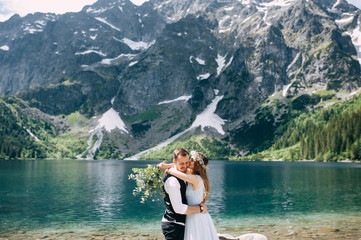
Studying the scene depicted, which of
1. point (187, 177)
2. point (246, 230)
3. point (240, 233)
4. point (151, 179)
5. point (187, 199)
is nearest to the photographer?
point (187, 177)

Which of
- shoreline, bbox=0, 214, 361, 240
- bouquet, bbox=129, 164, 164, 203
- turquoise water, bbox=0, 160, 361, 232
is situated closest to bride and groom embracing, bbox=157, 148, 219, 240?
bouquet, bbox=129, 164, 164, 203

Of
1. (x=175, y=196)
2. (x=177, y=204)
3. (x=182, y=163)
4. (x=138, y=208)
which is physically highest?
(x=182, y=163)

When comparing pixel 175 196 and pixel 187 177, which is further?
pixel 175 196

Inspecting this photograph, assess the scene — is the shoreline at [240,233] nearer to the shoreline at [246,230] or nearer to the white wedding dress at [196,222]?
the shoreline at [246,230]

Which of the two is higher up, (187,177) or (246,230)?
(187,177)

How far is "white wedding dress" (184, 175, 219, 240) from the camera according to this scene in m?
11.3

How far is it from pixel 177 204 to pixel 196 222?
120 cm

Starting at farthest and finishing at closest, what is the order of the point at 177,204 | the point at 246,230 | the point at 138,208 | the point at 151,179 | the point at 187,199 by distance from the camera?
the point at 138,208 → the point at 246,230 → the point at 151,179 → the point at 187,199 → the point at 177,204

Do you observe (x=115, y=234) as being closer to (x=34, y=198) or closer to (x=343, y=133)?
(x=34, y=198)

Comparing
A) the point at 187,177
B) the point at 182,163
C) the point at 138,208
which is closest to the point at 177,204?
Answer: the point at 187,177

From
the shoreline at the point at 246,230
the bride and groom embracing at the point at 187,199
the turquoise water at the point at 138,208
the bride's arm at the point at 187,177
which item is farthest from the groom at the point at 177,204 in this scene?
the turquoise water at the point at 138,208

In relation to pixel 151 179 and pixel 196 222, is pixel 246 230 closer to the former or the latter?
pixel 196 222

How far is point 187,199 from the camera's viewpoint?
11352 mm

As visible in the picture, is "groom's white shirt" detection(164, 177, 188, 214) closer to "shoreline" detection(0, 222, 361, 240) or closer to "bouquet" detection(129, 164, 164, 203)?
"bouquet" detection(129, 164, 164, 203)
